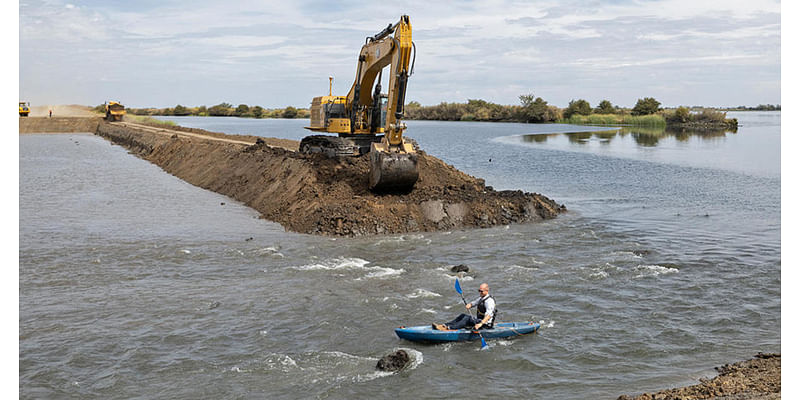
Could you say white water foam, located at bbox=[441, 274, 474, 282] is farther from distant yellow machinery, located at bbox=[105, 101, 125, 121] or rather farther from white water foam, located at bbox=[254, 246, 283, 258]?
distant yellow machinery, located at bbox=[105, 101, 125, 121]

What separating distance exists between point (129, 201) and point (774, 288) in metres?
28.3

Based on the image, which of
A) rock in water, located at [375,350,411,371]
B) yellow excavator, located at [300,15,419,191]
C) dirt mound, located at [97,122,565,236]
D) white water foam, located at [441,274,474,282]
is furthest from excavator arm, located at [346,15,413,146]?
rock in water, located at [375,350,411,371]

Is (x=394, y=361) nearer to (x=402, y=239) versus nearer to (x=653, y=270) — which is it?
(x=653, y=270)

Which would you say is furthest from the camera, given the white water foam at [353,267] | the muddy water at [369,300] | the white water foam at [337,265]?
the white water foam at [337,265]

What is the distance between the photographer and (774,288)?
17.2 m

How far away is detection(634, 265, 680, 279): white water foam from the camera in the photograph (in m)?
18.3

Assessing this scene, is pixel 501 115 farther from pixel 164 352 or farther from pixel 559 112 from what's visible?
pixel 164 352

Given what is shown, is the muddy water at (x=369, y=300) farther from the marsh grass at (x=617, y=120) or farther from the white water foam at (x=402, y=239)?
the marsh grass at (x=617, y=120)

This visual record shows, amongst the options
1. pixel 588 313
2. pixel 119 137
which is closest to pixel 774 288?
pixel 588 313

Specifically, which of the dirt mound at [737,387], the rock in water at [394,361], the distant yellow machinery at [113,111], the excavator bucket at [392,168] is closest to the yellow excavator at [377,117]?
the excavator bucket at [392,168]

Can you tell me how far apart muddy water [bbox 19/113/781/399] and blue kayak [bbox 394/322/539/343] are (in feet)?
0.57

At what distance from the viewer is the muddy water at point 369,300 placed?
11875 millimetres

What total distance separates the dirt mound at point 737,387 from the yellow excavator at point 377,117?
1441cm

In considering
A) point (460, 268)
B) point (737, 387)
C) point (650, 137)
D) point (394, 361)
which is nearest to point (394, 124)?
point (460, 268)
